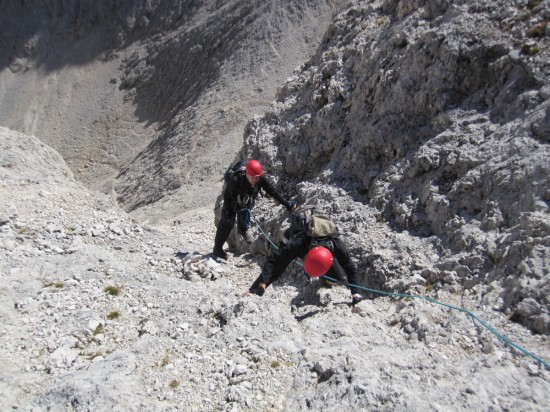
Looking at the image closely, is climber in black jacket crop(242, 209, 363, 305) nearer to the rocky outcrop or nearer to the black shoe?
the rocky outcrop

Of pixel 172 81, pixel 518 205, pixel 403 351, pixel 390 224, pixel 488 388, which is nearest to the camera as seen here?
pixel 488 388

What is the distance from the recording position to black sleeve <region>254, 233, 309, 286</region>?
6.89 meters

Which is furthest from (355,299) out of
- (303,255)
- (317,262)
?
(303,255)

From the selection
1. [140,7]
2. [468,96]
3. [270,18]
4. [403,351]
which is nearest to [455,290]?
[403,351]

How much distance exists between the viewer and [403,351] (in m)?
5.16

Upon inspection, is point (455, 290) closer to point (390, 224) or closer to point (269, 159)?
point (390, 224)

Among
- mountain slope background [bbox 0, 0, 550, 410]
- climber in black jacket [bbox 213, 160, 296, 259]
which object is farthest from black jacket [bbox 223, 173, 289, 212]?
mountain slope background [bbox 0, 0, 550, 410]

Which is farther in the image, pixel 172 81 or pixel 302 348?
pixel 172 81

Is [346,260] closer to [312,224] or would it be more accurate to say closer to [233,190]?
[312,224]

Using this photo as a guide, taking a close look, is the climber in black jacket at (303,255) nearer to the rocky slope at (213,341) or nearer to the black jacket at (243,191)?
the rocky slope at (213,341)

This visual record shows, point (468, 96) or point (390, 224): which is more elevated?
point (468, 96)

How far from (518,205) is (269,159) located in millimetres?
5743

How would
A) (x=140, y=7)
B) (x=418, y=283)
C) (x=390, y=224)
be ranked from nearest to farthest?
(x=418, y=283) < (x=390, y=224) < (x=140, y=7)

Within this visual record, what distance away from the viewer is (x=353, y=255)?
23.9 ft
